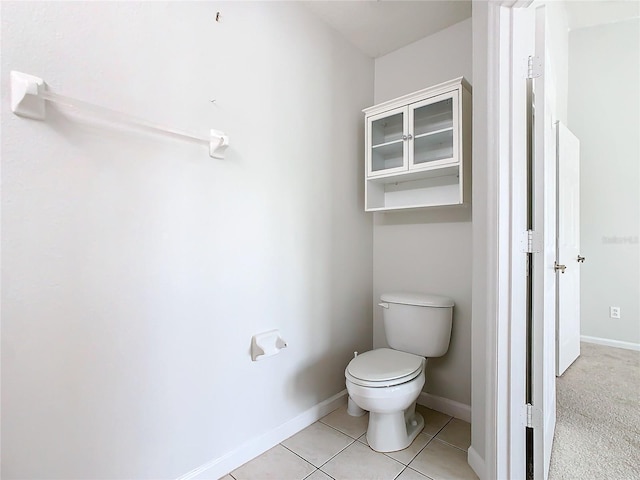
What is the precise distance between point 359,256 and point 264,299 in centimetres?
85

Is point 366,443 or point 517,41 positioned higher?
point 517,41

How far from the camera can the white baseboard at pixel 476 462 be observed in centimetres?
142

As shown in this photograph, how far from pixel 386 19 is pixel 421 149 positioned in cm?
83

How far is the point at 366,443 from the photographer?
67.0 inches

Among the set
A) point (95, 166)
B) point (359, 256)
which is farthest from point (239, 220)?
point (359, 256)

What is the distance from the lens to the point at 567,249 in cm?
237

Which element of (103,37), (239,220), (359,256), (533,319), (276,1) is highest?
(276,1)

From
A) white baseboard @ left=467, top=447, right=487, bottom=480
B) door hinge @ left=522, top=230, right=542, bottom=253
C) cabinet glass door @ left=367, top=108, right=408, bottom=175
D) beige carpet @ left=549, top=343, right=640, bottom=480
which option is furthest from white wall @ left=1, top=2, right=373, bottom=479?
beige carpet @ left=549, top=343, right=640, bottom=480

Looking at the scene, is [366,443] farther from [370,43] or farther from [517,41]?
[370,43]

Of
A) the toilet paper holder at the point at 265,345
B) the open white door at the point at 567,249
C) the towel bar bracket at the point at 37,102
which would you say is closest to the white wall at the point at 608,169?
the open white door at the point at 567,249

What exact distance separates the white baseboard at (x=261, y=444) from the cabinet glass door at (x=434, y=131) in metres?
1.59

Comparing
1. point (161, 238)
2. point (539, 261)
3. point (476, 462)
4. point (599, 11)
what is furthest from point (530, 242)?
point (599, 11)

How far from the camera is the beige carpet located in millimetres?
1494

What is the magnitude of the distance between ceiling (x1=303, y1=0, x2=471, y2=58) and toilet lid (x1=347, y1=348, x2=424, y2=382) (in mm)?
2020
